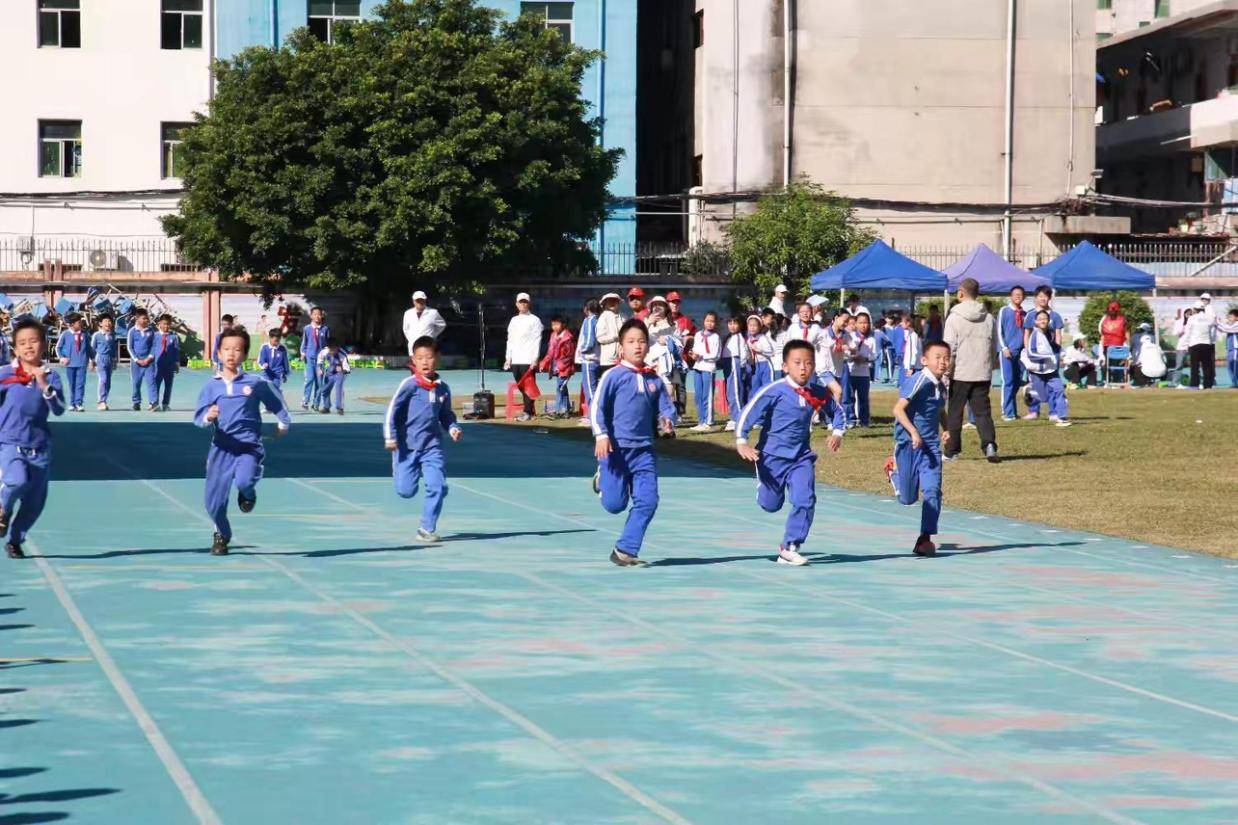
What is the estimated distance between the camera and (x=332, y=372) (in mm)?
30516

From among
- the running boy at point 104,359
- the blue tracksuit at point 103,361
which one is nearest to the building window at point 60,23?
the running boy at point 104,359

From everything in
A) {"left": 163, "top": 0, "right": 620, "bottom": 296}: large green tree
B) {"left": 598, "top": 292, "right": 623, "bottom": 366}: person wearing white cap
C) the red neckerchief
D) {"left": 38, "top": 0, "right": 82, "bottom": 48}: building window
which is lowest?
the red neckerchief

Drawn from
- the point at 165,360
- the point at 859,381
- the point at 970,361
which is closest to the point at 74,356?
the point at 165,360

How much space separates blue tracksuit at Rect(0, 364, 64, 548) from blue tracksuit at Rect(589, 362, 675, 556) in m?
3.64

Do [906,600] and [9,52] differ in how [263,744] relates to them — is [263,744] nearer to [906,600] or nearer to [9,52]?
[906,600]

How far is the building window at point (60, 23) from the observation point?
53.5 m

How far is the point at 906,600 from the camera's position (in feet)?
40.2

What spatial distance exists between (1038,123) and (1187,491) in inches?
1407

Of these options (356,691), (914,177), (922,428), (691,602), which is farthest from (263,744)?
(914,177)

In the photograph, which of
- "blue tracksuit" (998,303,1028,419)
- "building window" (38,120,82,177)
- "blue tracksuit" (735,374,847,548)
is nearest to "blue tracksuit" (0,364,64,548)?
"blue tracksuit" (735,374,847,548)

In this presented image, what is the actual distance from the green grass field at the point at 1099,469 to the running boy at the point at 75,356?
310 inches

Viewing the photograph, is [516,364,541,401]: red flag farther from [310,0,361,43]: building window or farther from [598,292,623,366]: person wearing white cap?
[310,0,361,43]: building window

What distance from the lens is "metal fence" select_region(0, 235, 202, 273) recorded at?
53.0 metres

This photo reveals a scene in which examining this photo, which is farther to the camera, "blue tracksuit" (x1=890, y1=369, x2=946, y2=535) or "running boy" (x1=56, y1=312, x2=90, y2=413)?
"running boy" (x1=56, y1=312, x2=90, y2=413)
